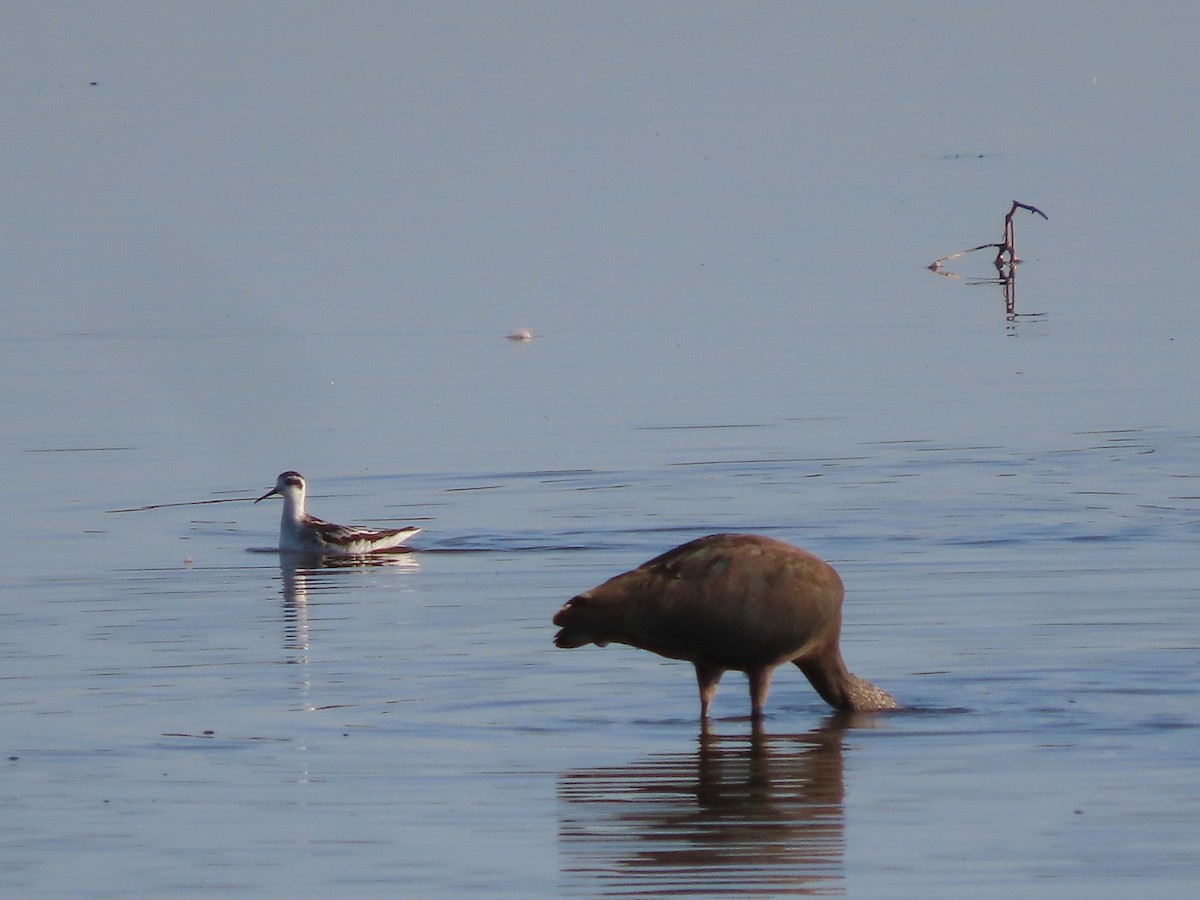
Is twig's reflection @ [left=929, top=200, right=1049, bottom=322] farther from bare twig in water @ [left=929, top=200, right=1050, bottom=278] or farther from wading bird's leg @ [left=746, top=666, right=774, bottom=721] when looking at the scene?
wading bird's leg @ [left=746, top=666, right=774, bottom=721]

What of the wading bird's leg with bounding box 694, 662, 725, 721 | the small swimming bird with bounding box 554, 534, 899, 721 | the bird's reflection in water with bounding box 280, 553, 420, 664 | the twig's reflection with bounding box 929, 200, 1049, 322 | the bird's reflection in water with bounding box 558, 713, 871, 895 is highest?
the twig's reflection with bounding box 929, 200, 1049, 322

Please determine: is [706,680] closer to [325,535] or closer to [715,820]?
[715,820]

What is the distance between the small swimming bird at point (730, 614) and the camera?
12.3m

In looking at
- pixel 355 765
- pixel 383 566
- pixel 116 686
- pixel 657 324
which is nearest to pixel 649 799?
pixel 355 765

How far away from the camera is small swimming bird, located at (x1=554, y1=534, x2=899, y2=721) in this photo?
40.3ft

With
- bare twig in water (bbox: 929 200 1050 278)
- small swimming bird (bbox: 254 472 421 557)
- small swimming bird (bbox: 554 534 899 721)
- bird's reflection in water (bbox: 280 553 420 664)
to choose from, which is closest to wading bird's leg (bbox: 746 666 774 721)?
small swimming bird (bbox: 554 534 899 721)

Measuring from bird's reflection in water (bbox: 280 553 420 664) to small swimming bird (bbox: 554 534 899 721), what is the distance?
3.32m

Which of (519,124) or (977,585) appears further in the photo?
(519,124)

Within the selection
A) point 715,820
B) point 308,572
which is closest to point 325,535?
point 308,572

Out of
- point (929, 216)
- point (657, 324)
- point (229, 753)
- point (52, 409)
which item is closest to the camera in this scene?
point (229, 753)

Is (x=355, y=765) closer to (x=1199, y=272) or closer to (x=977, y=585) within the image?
(x=977, y=585)

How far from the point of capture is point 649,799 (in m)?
11.0

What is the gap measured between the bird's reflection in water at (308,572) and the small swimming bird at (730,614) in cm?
332

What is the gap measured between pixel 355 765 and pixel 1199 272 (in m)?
19.0
